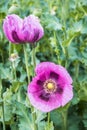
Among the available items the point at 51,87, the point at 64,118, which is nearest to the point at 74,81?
the point at 64,118

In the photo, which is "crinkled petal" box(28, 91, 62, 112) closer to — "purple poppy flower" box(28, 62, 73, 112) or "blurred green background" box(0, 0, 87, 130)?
"purple poppy flower" box(28, 62, 73, 112)

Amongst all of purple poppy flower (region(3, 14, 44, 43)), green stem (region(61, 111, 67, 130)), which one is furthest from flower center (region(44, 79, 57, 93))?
green stem (region(61, 111, 67, 130))

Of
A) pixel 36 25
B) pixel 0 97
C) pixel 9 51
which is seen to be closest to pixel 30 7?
pixel 9 51

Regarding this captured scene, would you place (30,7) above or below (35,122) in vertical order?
above

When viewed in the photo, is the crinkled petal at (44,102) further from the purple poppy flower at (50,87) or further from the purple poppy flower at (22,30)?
the purple poppy flower at (22,30)

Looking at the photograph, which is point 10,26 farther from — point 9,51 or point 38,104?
point 9,51

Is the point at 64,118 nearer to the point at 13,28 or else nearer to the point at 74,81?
the point at 74,81

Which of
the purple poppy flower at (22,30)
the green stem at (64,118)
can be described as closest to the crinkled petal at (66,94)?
the purple poppy flower at (22,30)
